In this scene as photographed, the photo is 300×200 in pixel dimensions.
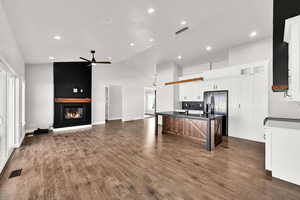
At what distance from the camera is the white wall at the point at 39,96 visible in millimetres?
5465

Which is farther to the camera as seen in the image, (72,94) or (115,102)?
(115,102)

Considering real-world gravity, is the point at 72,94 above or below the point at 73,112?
above

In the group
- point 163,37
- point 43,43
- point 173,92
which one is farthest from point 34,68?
point 173,92

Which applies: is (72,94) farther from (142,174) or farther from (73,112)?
(142,174)

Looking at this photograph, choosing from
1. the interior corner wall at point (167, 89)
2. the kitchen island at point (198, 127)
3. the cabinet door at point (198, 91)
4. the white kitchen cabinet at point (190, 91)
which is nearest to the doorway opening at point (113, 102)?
the interior corner wall at point (167, 89)

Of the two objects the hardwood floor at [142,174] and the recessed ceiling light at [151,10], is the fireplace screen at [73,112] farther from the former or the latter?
the recessed ceiling light at [151,10]

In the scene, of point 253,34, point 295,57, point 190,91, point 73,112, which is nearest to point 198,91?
point 190,91

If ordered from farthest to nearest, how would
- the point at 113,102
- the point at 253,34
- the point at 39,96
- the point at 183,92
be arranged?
the point at 113,102 → the point at 183,92 → the point at 39,96 → the point at 253,34

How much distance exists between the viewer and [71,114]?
6250mm

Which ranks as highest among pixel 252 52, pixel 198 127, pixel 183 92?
pixel 252 52

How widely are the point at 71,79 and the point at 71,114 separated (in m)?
1.68

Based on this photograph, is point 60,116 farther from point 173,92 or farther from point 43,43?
point 173,92

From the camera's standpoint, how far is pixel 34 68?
5574 mm

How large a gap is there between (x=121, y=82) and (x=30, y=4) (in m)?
6.15
